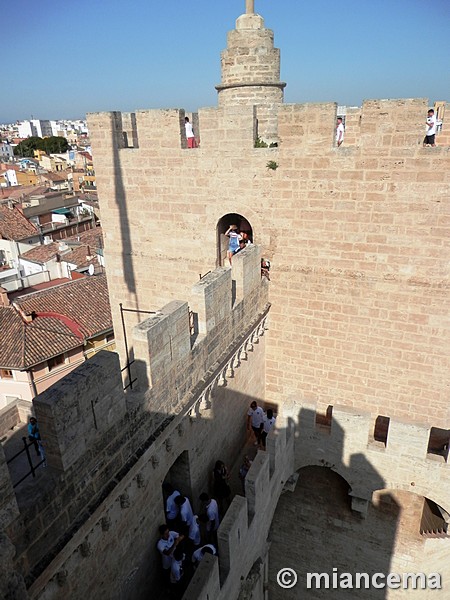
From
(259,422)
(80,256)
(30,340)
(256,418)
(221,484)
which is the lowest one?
(30,340)

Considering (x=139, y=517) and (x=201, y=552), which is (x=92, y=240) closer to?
(x=201, y=552)

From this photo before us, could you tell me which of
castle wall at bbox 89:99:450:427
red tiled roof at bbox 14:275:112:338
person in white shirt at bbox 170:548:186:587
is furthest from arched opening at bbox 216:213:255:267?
red tiled roof at bbox 14:275:112:338

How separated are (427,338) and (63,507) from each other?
6129 mm

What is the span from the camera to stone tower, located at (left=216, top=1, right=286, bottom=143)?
331 inches

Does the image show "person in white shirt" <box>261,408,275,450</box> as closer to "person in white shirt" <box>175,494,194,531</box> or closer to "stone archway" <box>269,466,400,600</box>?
"stone archway" <box>269,466,400,600</box>

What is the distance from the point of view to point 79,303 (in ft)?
71.9

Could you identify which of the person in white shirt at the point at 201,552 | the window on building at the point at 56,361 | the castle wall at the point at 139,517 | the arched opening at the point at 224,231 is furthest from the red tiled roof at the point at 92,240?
the person in white shirt at the point at 201,552

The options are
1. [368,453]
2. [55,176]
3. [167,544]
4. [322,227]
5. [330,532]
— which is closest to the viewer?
[167,544]

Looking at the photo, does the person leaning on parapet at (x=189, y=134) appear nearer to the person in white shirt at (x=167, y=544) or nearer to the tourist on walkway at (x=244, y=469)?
the tourist on walkway at (x=244, y=469)

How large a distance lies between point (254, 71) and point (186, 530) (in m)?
8.01

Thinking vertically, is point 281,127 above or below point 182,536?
above

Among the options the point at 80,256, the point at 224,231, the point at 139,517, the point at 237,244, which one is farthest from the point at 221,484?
the point at 80,256

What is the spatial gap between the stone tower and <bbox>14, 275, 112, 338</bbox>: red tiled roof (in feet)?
47.0

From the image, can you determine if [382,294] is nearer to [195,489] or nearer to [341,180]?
[341,180]
